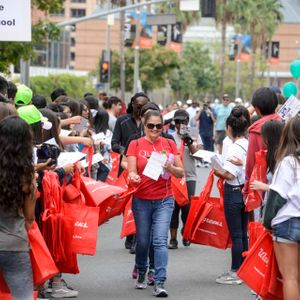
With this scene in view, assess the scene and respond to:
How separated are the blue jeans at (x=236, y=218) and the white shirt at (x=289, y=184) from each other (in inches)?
117

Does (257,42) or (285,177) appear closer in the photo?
(285,177)

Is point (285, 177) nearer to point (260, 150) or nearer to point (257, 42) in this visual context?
point (260, 150)

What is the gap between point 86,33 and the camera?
12800 centimetres

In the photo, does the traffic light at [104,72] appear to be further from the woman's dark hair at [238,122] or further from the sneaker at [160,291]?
the sneaker at [160,291]

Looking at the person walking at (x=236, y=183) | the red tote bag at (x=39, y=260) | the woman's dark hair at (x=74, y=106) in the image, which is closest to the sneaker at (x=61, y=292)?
the person walking at (x=236, y=183)

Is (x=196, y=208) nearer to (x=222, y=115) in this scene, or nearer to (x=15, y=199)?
(x=15, y=199)

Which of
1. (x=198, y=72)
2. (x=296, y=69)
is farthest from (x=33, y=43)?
(x=198, y=72)

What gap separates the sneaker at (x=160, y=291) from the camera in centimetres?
949

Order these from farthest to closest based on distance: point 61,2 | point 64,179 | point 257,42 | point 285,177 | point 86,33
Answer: point 86,33
point 257,42
point 61,2
point 64,179
point 285,177

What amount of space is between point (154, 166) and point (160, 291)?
1169 millimetres

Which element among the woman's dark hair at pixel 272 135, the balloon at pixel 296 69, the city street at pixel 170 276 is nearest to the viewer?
the woman's dark hair at pixel 272 135

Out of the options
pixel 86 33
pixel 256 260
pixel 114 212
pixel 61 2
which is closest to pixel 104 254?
pixel 114 212

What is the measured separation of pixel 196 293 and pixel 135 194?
114 centimetres

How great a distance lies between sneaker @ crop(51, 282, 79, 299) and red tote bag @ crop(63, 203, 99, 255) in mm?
843
